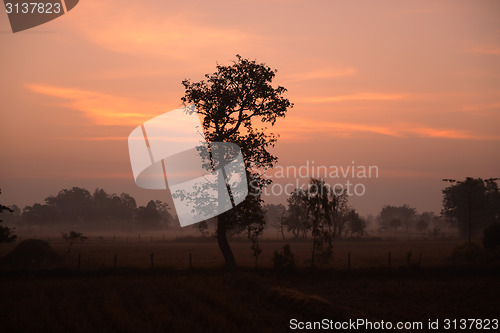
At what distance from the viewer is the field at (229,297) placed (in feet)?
61.8

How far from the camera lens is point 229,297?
24391 mm

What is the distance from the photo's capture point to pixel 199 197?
116ft

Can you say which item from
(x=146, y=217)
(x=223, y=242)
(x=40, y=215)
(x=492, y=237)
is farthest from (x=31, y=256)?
(x=40, y=215)

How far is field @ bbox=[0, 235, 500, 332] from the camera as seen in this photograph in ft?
61.8

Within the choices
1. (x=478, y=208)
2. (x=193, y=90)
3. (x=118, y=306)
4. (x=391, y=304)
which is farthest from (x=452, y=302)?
(x=478, y=208)

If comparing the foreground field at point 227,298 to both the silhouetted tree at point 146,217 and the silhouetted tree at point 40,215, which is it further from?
the silhouetted tree at point 40,215

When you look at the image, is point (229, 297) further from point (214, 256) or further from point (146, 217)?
point (146, 217)

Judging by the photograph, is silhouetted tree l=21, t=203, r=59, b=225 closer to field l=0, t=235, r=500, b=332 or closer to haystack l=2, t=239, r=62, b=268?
haystack l=2, t=239, r=62, b=268

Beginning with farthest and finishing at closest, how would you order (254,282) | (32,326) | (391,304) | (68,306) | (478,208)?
(478,208) < (254,282) < (391,304) < (68,306) < (32,326)

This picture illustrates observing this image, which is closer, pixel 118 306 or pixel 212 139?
pixel 118 306

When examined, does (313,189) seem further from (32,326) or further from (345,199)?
(345,199)

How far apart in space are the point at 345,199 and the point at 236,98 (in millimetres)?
85595

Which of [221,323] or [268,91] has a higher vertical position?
[268,91]

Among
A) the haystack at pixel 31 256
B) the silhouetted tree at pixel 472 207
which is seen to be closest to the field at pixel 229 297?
the haystack at pixel 31 256
